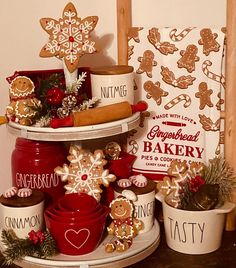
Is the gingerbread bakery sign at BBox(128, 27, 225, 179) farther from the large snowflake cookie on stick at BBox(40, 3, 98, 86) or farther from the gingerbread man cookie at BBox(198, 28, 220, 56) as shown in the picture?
the large snowflake cookie on stick at BBox(40, 3, 98, 86)

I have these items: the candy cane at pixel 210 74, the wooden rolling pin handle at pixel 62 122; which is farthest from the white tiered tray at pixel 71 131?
the candy cane at pixel 210 74

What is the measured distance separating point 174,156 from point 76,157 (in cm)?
23

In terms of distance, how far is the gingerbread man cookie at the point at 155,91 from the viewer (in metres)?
1.06

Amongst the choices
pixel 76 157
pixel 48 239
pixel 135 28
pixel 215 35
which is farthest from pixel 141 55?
pixel 48 239

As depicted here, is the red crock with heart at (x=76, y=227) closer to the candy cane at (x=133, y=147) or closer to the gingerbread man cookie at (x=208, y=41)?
the candy cane at (x=133, y=147)

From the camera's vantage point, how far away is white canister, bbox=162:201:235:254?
921 mm

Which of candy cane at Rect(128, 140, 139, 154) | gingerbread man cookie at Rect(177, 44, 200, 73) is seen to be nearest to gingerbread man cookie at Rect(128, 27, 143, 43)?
gingerbread man cookie at Rect(177, 44, 200, 73)

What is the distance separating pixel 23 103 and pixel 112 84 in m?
0.17

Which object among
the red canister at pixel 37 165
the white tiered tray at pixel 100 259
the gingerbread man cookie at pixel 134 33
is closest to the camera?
the white tiered tray at pixel 100 259

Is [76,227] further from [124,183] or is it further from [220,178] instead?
[220,178]

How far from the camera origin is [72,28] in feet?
3.09

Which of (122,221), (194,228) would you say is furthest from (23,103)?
(194,228)

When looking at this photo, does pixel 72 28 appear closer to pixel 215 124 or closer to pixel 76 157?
pixel 76 157

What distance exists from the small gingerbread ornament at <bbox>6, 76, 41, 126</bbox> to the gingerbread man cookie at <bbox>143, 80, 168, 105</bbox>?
0.84 ft
